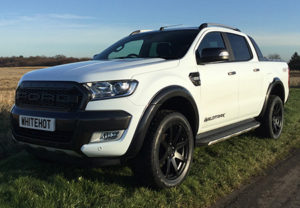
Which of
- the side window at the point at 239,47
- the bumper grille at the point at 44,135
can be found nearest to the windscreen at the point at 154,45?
the side window at the point at 239,47

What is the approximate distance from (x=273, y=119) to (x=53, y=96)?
4.30 meters

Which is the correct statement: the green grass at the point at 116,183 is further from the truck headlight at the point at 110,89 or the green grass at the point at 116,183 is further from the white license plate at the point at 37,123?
the truck headlight at the point at 110,89

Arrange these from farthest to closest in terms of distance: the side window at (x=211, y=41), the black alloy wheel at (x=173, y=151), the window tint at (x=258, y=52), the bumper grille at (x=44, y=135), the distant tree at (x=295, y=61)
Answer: the distant tree at (x=295, y=61)
the window tint at (x=258, y=52)
the side window at (x=211, y=41)
the black alloy wheel at (x=173, y=151)
the bumper grille at (x=44, y=135)

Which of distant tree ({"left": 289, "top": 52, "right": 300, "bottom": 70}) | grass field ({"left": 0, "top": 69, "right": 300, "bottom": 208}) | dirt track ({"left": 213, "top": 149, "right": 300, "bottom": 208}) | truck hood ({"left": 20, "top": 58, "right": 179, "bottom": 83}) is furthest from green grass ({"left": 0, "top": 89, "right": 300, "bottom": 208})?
distant tree ({"left": 289, "top": 52, "right": 300, "bottom": 70})

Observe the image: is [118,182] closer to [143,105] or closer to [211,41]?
[143,105]

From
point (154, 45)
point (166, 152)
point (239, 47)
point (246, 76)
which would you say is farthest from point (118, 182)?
point (239, 47)

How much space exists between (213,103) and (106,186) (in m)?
1.78

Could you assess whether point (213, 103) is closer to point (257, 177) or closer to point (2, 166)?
point (257, 177)

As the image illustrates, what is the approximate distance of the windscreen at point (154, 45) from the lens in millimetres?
4098

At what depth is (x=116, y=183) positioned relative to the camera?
3420 millimetres

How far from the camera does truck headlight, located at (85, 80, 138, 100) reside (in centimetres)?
289

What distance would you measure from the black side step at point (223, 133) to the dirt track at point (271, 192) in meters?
0.67

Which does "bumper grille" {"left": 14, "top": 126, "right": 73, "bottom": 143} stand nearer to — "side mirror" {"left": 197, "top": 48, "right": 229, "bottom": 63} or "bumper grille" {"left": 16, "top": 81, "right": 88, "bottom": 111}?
"bumper grille" {"left": 16, "top": 81, "right": 88, "bottom": 111}

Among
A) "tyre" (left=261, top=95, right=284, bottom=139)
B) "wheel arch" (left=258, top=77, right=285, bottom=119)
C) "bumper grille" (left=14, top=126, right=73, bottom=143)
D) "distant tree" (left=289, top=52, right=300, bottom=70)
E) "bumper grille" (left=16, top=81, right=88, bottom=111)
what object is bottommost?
"distant tree" (left=289, top=52, right=300, bottom=70)
